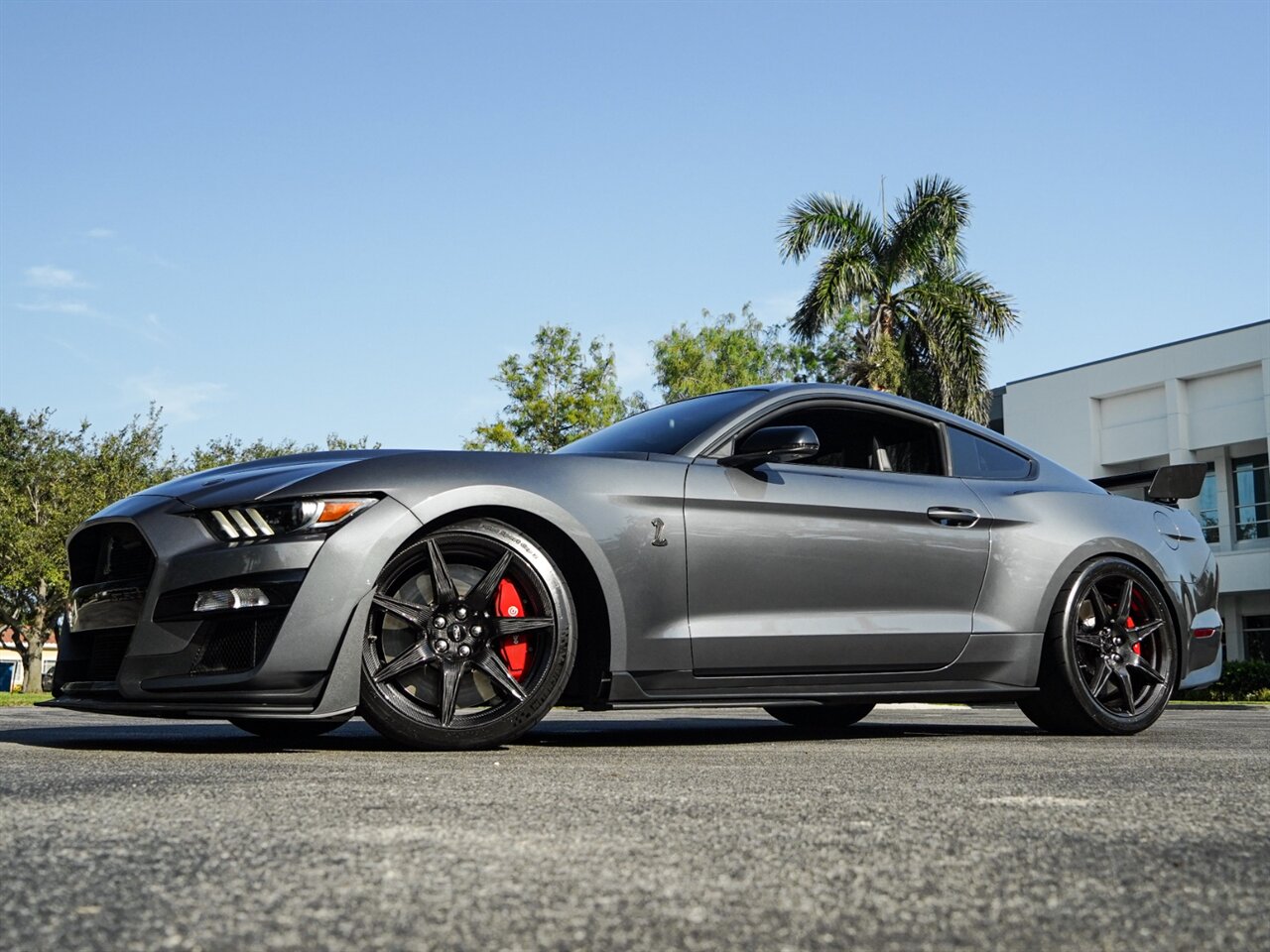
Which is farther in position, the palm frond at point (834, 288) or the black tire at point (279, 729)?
the palm frond at point (834, 288)

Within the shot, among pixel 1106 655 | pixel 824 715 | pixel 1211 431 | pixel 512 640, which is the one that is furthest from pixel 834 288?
pixel 512 640

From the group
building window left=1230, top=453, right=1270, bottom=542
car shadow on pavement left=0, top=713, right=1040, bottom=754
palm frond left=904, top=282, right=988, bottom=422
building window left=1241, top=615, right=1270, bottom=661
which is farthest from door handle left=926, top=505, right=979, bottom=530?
building window left=1241, top=615, right=1270, bottom=661

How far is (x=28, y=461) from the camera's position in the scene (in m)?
38.9

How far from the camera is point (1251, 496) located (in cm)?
3397

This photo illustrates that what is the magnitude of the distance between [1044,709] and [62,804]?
4.42 metres

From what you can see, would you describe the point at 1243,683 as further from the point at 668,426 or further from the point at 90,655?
the point at 90,655

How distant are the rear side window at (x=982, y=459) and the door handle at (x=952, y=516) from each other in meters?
0.32

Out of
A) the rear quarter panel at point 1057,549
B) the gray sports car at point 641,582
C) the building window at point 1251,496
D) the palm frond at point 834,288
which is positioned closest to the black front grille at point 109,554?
the gray sports car at point 641,582

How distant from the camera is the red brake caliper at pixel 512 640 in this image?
453 cm

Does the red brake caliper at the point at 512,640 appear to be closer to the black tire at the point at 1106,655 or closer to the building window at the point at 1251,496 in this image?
the black tire at the point at 1106,655

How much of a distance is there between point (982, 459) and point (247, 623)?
11.3ft

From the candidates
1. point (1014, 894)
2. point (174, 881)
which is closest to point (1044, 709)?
point (1014, 894)

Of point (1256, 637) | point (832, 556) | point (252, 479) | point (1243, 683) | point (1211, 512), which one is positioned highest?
point (1211, 512)

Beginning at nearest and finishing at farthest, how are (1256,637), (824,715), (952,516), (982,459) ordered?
(952,516), (982,459), (824,715), (1256,637)
